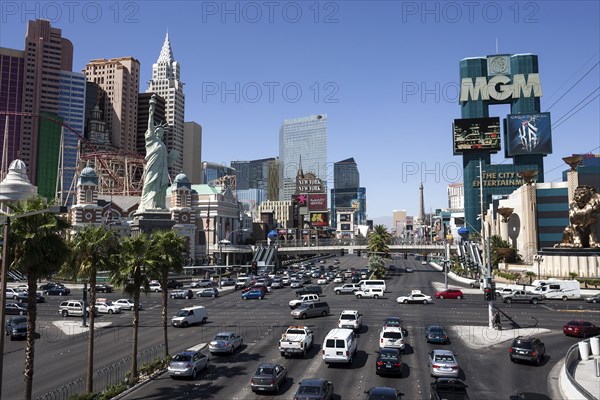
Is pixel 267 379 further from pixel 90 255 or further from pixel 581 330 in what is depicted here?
pixel 581 330

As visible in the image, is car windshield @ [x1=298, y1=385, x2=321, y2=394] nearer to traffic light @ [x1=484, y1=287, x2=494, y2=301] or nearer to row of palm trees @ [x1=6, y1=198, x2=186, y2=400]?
row of palm trees @ [x1=6, y1=198, x2=186, y2=400]

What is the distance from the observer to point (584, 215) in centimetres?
6600

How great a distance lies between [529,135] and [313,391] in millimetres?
154745

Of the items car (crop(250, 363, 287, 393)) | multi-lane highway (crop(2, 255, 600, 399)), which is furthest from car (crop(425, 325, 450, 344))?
car (crop(250, 363, 287, 393))

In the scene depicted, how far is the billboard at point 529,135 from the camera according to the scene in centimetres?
15425

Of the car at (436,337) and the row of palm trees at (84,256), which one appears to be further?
the car at (436,337)

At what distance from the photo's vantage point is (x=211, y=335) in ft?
124

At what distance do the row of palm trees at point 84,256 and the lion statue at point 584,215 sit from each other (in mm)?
57339

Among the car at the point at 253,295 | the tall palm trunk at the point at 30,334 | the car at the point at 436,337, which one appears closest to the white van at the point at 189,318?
the car at the point at 253,295

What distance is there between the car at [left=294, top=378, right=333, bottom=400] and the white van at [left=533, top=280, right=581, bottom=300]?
4367cm

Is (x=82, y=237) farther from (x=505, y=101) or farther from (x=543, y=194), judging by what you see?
(x=505, y=101)

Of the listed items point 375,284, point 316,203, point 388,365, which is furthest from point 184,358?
point 316,203

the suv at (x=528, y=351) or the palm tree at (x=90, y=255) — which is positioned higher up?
the palm tree at (x=90, y=255)

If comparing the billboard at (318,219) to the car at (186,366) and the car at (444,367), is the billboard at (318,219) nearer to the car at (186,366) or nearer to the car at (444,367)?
the car at (186,366)
